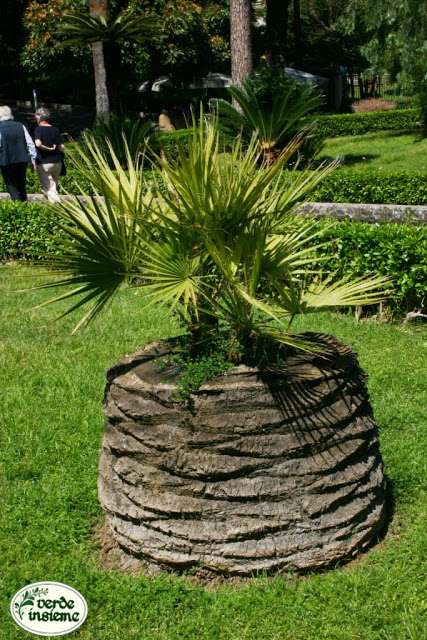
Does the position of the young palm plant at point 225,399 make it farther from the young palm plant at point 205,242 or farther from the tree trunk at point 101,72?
the tree trunk at point 101,72

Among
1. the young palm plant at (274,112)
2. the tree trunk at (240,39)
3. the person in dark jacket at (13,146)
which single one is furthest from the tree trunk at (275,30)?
the person in dark jacket at (13,146)

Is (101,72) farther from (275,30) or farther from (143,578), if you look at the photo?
(143,578)

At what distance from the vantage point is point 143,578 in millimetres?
3859

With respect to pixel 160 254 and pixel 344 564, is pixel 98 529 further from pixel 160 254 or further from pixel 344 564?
pixel 160 254

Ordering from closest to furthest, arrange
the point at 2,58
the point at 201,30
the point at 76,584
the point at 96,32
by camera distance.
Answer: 1. the point at 76,584
2. the point at 96,32
3. the point at 201,30
4. the point at 2,58

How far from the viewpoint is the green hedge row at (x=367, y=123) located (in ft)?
77.6

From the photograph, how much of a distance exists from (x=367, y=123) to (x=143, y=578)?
21.7 metres

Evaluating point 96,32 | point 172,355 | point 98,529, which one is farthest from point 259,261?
point 96,32

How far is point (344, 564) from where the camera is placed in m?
3.92

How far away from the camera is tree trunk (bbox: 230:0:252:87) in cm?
1642

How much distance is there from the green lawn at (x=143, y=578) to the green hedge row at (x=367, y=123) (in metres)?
17.7

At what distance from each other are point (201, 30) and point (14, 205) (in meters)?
19.5

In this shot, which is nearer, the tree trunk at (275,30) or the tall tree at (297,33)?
the tree trunk at (275,30)

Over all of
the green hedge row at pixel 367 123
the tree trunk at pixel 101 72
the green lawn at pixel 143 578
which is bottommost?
the green lawn at pixel 143 578
